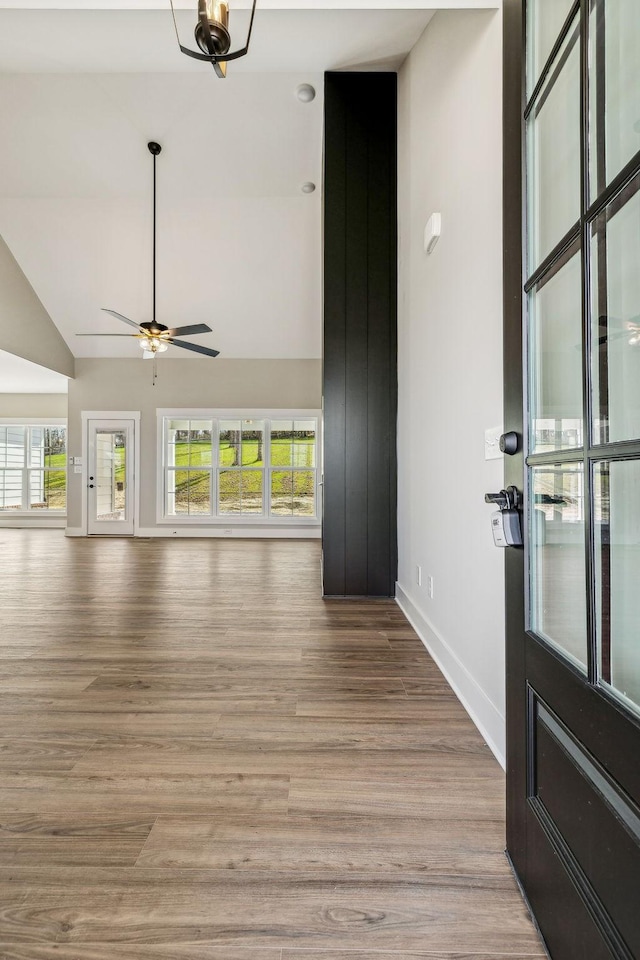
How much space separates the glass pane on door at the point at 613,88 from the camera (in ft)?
2.44

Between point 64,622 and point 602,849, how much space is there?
3.38 m

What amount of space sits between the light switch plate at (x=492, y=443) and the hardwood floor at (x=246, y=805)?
107cm

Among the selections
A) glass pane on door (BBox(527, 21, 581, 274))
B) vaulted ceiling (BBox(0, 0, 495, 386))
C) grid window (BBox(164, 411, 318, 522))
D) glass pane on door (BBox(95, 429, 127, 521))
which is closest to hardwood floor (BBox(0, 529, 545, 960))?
glass pane on door (BBox(527, 21, 581, 274))

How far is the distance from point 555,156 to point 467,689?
6.19 ft

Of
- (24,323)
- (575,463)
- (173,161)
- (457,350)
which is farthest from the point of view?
(24,323)

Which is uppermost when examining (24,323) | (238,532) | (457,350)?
(24,323)

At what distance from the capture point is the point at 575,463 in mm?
914

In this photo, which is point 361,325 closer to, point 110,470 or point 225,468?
point 225,468

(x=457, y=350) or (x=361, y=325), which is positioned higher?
(x=361, y=325)

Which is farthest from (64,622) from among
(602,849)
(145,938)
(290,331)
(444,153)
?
(290,331)

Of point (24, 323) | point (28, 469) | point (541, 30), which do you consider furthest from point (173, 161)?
point (28, 469)

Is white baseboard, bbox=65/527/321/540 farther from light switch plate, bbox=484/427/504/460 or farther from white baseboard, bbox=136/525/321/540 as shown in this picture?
light switch plate, bbox=484/427/504/460

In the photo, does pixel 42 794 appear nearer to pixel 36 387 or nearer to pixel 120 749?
pixel 120 749

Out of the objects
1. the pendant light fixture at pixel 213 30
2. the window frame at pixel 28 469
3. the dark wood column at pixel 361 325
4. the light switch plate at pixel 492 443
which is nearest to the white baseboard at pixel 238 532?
the window frame at pixel 28 469
